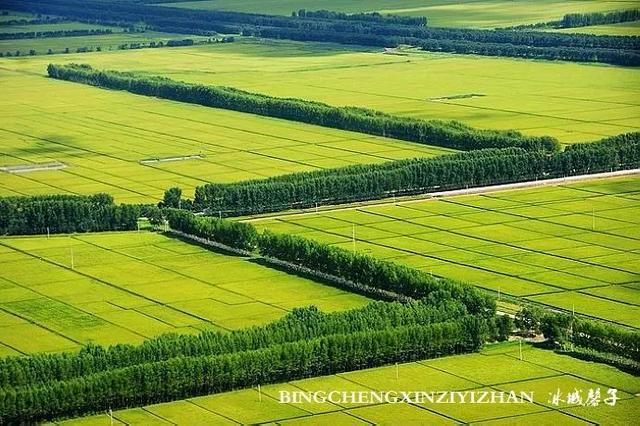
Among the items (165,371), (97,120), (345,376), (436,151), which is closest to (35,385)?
(165,371)

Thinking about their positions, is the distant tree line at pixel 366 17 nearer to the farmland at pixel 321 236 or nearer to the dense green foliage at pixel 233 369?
the farmland at pixel 321 236

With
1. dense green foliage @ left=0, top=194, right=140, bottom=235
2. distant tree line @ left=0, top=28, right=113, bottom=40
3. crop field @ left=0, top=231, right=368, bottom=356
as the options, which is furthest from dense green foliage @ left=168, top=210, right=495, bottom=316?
distant tree line @ left=0, top=28, right=113, bottom=40

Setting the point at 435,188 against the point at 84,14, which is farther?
the point at 84,14

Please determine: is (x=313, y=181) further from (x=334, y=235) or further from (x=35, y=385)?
(x=35, y=385)

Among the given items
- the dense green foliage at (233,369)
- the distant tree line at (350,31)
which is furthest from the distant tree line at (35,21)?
the dense green foliage at (233,369)

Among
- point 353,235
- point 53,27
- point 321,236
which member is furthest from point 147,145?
point 53,27

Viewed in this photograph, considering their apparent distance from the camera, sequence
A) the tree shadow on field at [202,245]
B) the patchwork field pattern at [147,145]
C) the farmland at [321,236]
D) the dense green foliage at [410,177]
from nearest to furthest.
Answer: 1. the farmland at [321,236]
2. the tree shadow on field at [202,245]
3. the dense green foliage at [410,177]
4. the patchwork field pattern at [147,145]
